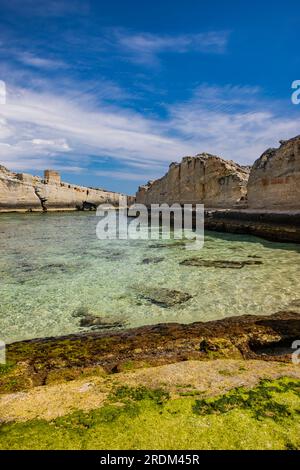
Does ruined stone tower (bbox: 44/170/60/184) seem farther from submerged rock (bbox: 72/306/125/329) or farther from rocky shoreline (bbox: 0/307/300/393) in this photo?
rocky shoreline (bbox: 0/307/300/393)

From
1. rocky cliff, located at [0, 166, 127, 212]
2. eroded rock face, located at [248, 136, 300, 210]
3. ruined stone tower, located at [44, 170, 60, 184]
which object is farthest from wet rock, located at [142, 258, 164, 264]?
ruined stone tower, located at [44, 170, 60, 184]

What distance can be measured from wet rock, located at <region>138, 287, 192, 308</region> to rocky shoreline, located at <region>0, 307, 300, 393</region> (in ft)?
6.72

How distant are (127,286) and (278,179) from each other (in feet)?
55.5

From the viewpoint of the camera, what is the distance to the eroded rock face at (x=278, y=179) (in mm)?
18938

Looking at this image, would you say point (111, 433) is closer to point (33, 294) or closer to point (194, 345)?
point (194, 345)

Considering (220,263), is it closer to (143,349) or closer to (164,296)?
(164,296)

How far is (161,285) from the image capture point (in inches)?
Result: 303

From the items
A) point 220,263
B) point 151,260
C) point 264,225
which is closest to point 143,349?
point 220,263

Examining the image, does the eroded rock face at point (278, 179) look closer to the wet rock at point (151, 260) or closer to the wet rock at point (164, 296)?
the wet rock at point (151, 260)

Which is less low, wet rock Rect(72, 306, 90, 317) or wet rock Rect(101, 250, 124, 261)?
wet rock Rect(101, 250, 124, 261)

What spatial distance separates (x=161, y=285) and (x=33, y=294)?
123 inches

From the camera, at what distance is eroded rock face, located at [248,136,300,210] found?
18938 mm

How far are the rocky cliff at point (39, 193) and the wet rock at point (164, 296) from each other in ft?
→ 143

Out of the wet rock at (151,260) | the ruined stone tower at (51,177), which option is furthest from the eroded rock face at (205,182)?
→ the wet rock at (151,260)
